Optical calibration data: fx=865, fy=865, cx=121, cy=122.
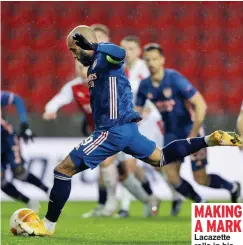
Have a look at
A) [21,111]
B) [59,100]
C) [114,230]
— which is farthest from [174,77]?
[114,230]

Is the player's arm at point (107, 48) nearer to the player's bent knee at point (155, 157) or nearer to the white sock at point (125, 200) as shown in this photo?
the player's bent knee at point (155, 157)

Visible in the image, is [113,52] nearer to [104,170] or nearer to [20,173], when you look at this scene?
[104,170]

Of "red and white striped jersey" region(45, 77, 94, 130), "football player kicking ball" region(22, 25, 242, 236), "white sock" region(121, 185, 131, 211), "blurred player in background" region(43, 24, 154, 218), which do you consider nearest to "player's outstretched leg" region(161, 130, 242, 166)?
"football player kicking ball" region(22, 25, 242, 236)

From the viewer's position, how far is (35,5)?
602 inches

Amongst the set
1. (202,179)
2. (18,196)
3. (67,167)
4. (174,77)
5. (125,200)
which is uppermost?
(174,77)

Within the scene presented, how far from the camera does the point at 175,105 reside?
28.8 feet

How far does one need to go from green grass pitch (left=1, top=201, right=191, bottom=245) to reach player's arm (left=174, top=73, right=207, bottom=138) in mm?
948

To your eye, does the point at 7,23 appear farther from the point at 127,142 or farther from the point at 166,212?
the point at 127,142

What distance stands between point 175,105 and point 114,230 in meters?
1.88

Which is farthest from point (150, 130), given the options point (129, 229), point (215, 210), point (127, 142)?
point (215, 210)

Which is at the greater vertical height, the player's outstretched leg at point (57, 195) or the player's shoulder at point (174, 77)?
the player's shoulder at point (174, 77)

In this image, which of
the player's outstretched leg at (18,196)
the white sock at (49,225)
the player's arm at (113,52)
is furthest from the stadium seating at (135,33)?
the player's arm at (113,52)

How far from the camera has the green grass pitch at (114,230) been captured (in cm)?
638

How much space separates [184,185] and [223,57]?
624cm
